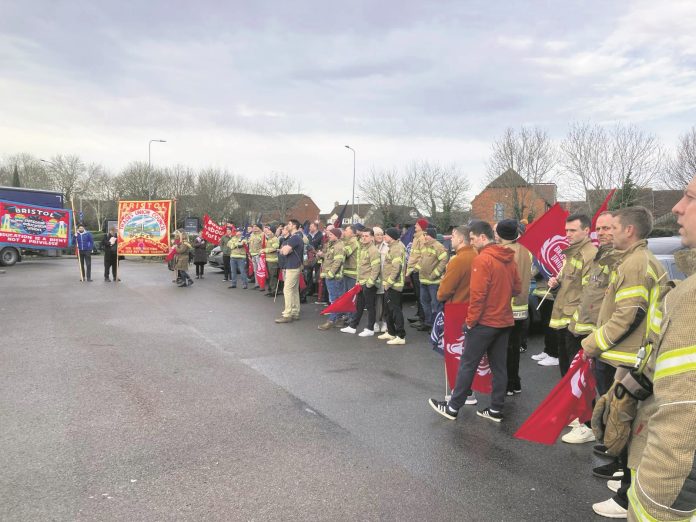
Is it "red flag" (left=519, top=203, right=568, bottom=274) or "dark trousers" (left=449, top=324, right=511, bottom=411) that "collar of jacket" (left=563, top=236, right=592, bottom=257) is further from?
"red flag" (left=519, top=203, right=568, bottom=274)

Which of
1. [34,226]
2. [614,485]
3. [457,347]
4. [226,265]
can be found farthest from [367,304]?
[34,226]

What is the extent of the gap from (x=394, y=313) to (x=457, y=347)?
3.23 m

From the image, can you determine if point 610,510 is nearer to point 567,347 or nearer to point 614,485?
point 614,485

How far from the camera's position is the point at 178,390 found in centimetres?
571

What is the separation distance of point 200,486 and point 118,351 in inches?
184

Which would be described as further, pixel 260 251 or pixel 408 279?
pixel 260 251

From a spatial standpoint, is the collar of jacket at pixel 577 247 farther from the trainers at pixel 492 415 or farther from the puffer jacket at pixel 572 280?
the trainers at pixel 492 415

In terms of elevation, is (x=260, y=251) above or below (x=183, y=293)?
above

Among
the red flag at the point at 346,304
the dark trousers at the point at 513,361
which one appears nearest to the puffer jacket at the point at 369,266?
the red flag at the point at 346,304

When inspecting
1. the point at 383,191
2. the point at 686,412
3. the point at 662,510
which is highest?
the point at 383,191

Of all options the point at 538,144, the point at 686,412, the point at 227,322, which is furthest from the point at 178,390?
the point at 538,144

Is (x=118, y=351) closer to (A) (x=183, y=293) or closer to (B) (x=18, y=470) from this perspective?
(B) (x=18, y=470)

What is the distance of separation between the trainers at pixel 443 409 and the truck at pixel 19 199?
24286 millimetres

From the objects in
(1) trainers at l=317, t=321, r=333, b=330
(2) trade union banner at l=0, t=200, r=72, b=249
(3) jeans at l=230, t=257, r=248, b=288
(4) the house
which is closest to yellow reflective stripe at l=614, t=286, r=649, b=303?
(1) trainers at l=317, t=321, r=333, b=330
